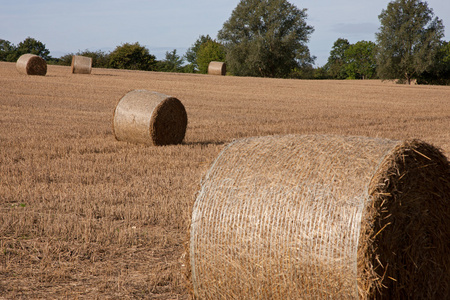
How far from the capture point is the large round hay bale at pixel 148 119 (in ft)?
35.1

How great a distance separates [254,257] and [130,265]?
1.70 meters

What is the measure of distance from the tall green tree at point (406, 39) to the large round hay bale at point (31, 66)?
1459 inches

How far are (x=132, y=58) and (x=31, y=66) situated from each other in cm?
2782

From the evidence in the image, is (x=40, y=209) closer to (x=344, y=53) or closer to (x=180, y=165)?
(x=180, y=165)

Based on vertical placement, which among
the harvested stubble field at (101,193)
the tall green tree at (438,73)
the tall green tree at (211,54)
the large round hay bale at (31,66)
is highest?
the tall green tree at (211,54)

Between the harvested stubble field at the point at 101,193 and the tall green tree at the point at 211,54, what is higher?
the tall green tree at the point at 211,54

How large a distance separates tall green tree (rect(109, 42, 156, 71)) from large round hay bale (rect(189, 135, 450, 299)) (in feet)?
174

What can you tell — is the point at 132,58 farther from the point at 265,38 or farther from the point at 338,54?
the point at 338,54

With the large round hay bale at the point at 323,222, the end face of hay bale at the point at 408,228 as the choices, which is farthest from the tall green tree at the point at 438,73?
the large round hay bale at the point at 323,222

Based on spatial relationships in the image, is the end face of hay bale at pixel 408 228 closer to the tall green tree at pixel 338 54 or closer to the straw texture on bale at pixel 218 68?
the straw texture on bale at pixel 218 68

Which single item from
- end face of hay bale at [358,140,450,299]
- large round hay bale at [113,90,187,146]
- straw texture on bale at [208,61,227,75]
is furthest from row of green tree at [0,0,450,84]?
end face of hay bale at [358,140,450,299]

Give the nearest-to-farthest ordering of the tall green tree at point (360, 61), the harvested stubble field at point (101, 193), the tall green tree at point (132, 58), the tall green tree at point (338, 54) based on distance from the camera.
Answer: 1. the harvested stubble field at point (101, 193)
2. the tall green tree at point (132, 58)
3. the tall green tree at point (360, 61)
4. the tall green tree at point (338, 54)

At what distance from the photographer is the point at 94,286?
4363 millimetres

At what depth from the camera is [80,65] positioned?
33938mm
